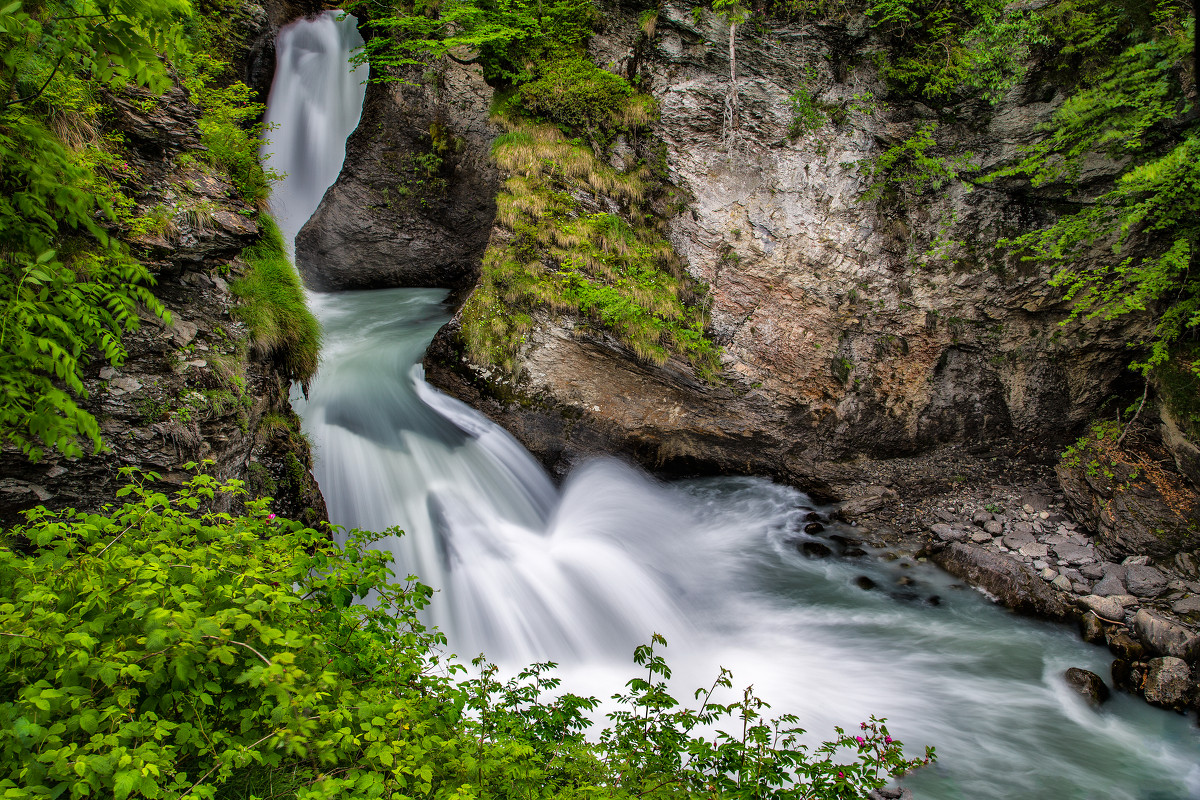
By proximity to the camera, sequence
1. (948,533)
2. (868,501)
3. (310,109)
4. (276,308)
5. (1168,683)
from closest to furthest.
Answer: (1168,683) < (276,308) < (948,533) < (868,501) < (310,109)

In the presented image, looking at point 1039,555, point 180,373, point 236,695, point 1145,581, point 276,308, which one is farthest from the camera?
point 1039,555

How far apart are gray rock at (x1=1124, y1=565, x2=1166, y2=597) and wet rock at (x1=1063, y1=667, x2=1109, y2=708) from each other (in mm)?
1486

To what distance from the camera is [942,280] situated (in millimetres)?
8102

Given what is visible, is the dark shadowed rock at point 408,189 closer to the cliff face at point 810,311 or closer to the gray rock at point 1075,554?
the cliff face at point 810,311

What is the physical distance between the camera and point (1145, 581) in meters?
6.39

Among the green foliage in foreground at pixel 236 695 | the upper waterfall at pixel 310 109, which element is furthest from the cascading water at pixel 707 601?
the upper waterfall at pixel 310 109

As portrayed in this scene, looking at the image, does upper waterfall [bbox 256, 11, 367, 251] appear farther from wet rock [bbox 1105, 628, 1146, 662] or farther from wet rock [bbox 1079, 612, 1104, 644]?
wet rock [bbox 1105, 628, 1146, 662]

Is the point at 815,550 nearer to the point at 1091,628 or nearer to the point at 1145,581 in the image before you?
the point at 1091,628

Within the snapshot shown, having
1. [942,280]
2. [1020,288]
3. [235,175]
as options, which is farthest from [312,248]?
[1020,288]

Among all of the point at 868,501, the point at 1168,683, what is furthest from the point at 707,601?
the point at 1168,683

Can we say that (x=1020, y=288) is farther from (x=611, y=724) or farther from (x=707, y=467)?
(x=611, y=724)

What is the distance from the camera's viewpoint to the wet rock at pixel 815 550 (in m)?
7.62

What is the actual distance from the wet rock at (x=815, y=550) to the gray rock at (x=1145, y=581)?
324 centimetres

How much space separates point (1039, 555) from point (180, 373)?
31.8 feet
